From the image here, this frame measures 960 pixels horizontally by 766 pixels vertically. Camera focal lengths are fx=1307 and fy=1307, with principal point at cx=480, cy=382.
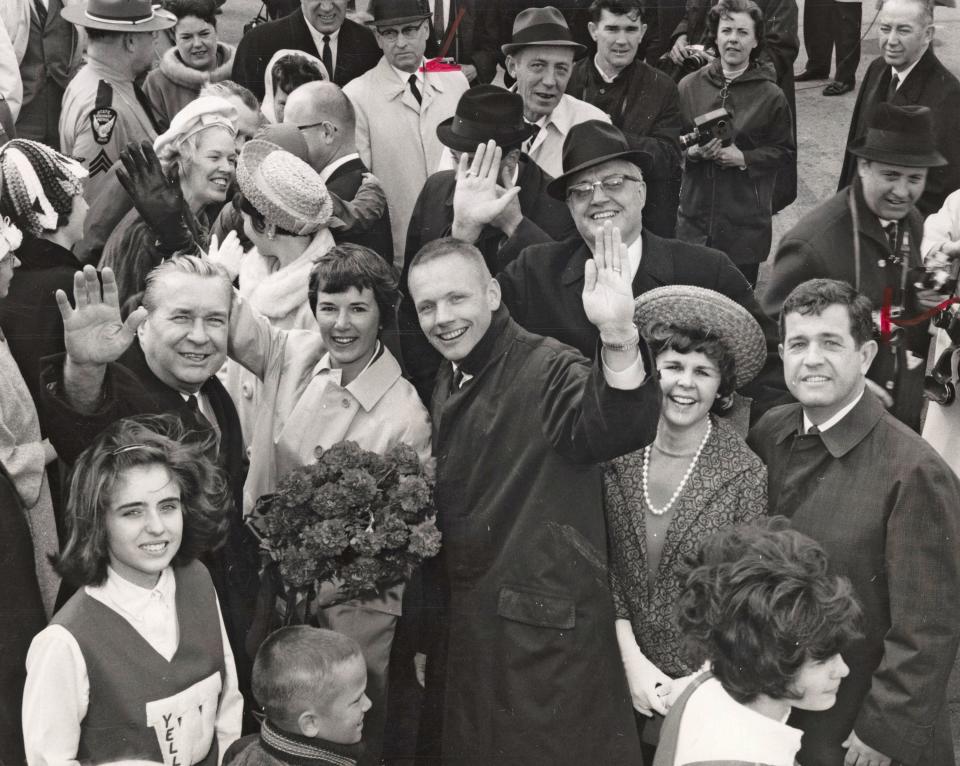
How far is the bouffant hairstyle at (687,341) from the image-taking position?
3799 millimetres

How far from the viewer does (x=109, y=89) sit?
6.09 m

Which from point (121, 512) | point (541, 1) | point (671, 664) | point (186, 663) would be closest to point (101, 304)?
point (121, 512)

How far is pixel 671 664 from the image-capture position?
3783 mm

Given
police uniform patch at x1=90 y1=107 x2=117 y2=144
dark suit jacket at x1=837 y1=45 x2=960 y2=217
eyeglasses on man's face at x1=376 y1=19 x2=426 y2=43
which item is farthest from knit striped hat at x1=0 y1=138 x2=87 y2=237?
dark suit jacket at x1=837 y1=45 x2=960 y2=217

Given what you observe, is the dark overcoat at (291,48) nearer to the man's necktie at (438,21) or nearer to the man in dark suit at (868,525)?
the man's necktie at (438,21)

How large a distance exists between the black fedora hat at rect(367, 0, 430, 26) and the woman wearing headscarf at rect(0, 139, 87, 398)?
9.39ft

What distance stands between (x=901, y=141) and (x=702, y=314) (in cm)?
154

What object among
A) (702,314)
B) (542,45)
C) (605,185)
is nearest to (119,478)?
(702,314)

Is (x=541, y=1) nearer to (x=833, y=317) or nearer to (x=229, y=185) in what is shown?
(x=229, y=185)

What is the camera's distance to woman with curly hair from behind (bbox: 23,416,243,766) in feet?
10.3

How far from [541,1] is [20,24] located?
3086mm

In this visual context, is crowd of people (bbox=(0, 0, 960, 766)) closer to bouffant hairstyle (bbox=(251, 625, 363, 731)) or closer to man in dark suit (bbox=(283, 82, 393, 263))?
bouffant hairstyle (bbox=(251, 625, 363, 731))

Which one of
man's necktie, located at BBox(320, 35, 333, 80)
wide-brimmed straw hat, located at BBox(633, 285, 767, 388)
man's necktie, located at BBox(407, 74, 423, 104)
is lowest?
wide-brimmed straw hat, located at BBox(633, 285, 767, 388)

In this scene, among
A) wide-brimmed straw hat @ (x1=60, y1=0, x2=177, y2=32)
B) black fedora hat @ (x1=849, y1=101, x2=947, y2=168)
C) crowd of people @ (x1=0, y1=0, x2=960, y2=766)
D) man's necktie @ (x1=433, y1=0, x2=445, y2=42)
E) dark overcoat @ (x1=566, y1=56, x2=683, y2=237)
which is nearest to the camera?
crowd of people @ (x1=0, y1=0, x2=960, y2=766)
